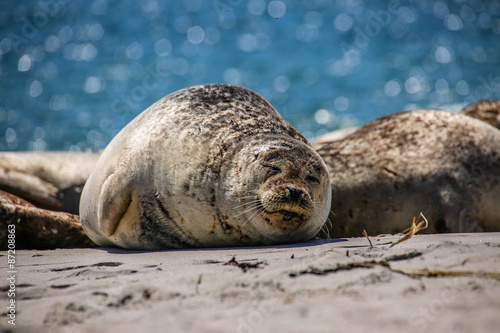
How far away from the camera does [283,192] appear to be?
3145 mm

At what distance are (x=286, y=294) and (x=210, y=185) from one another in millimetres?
1761

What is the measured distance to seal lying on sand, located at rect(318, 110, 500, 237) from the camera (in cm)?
441

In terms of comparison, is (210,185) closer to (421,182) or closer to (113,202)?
(113,202)

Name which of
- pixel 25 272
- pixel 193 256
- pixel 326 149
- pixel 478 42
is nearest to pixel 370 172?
pixel 326 149

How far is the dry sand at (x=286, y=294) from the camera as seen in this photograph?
141 cm

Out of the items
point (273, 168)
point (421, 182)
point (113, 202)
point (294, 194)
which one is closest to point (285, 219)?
point (294, 194)

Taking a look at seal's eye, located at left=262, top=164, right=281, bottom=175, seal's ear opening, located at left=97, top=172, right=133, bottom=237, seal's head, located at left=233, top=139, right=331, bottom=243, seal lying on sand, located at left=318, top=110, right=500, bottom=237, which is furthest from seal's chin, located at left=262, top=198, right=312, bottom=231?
seal lying on sand, located at left=318, top=110, right=500, bottom=237

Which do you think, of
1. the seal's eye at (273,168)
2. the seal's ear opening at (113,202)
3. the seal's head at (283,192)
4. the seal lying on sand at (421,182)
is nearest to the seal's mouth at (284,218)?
the seal's head at (283,192)

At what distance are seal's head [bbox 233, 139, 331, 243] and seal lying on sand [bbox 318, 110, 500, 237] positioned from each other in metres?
1.08

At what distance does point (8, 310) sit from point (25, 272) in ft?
2.85

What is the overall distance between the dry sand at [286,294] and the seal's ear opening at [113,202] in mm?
1112

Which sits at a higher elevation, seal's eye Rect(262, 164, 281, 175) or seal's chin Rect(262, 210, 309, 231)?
seal's eye Rect(262, 164, 281, 175)

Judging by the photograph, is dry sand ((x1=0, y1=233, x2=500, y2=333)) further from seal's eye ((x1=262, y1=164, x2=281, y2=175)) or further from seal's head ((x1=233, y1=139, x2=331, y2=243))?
seal's eye ((x1=262, y1=164, x2=281, y2=175))

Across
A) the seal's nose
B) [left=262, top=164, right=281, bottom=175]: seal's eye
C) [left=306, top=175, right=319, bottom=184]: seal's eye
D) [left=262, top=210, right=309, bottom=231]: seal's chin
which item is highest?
[left=262, top=164, right=281, bottom=175]: seal's eye
